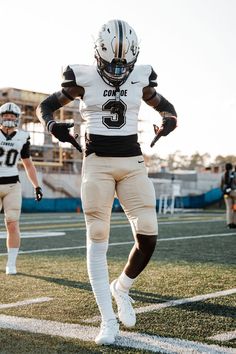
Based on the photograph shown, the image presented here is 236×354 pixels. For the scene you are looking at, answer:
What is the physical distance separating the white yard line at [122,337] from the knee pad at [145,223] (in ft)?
2.02

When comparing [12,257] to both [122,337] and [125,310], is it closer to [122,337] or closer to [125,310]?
[125,310]

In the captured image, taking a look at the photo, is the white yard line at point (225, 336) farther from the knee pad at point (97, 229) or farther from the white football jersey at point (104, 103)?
the white football jersey at point (104, 103)

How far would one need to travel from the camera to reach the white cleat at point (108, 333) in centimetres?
Result: 329

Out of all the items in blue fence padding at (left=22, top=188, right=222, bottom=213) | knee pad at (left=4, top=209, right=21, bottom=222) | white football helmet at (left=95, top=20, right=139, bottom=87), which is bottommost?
blue fence padding at (left=22, top=188, right=222, bottom=213)

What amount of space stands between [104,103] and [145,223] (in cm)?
77

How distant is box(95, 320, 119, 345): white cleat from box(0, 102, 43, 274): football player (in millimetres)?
3011

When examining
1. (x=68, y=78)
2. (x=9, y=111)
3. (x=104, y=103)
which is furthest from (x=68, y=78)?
(x=9, y=111)

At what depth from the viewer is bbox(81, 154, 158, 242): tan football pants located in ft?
11.8

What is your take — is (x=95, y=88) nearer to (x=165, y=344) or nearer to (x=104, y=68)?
(x=104, y=68)

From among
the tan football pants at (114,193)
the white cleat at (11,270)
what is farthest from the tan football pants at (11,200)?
the tan football pants at (114,193)

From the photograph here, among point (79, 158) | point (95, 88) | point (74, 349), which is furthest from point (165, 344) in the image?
point (79, 158)

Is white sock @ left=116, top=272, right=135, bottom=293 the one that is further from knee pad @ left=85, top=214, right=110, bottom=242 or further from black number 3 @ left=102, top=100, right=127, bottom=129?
black number 3 @ left=102, top=100, right=127, bottom=129

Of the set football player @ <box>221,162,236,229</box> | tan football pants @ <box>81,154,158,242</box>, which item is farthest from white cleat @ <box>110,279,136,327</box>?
football player @ <box>221,162,236,229</box>

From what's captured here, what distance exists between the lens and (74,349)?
3170 millimetres
